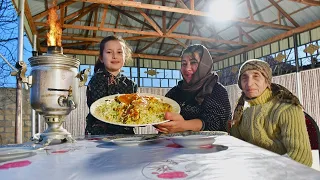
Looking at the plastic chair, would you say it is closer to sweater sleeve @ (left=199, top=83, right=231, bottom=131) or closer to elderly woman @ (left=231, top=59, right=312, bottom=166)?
elderly woman @ (left=231, top=59, right=312, bottom=166)

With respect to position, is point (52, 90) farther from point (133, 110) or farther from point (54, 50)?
point (133, 110)

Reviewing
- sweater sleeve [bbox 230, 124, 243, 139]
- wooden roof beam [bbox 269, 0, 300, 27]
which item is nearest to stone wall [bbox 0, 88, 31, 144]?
sweater sleeve [bbox 230, 124, 243, 139]

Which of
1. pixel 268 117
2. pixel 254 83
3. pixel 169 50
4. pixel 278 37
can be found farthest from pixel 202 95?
pixel 169 50

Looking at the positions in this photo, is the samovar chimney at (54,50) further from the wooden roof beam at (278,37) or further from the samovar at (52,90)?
the wooden roof beam at (278,37)

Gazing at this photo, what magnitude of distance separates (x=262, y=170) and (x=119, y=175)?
31 cm

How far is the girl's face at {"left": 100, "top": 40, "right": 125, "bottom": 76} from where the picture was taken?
6.26ft

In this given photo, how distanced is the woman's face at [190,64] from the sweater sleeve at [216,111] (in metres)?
0.19

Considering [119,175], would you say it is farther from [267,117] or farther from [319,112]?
[319,112]

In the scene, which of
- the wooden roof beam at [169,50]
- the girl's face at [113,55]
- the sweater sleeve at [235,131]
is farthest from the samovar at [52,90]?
the wooden roof beam at [169,50]

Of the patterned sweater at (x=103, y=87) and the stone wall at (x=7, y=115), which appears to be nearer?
the patterned sweater at (x=103, y=87)

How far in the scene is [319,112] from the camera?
23.7 ft

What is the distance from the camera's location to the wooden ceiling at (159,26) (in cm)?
910

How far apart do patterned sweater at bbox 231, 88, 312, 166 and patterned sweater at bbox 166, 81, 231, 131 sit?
14 cm

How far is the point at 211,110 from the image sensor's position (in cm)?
170
